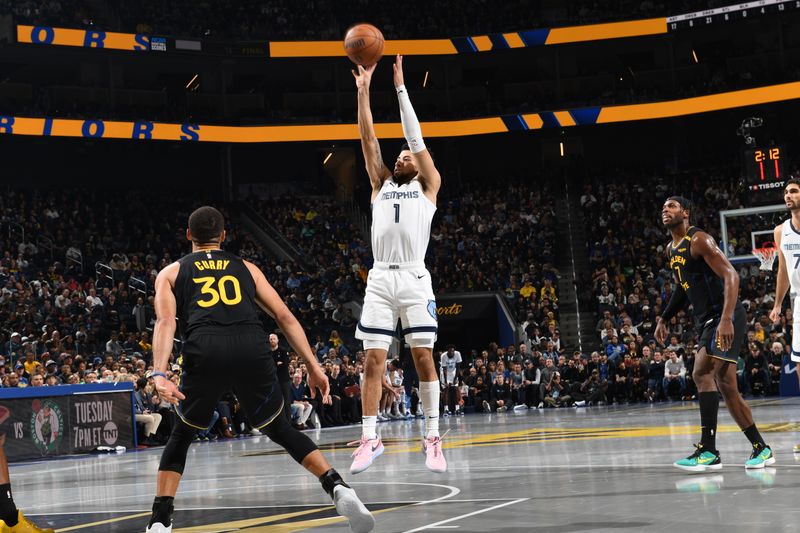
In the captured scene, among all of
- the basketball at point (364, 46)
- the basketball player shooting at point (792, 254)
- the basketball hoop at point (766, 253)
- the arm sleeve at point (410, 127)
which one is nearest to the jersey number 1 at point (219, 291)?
the arm sleeve at point (410, 127)

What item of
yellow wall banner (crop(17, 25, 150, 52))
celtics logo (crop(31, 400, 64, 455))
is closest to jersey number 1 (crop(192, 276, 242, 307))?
celtics logo (crop(31, 400, 64, 455))

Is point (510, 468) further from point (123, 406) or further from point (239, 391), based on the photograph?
point (123, 406)

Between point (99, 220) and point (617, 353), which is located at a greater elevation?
point (99, 220)

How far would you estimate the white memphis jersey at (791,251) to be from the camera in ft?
31.2

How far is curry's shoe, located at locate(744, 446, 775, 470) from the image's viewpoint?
8.05 meters

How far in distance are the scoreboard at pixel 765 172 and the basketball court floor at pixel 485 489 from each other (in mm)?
13781

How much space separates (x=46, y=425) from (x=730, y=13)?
2896cm

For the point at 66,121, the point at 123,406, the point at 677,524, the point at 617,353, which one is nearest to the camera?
the point at 677,524

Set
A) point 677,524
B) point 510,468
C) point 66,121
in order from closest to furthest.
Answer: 1. point 677,524
2. point 510,468
3. point 66,121

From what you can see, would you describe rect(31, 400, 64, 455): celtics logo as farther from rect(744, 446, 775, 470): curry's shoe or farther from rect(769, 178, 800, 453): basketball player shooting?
rect(744, 446, 775, 470): curry's shoe

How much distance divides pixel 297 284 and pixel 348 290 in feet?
5.44

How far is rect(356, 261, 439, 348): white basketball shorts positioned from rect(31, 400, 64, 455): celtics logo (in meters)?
10.9

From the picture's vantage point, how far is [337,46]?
38.6 metres

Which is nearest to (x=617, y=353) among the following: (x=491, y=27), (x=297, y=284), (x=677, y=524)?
(x=297, y=284)
